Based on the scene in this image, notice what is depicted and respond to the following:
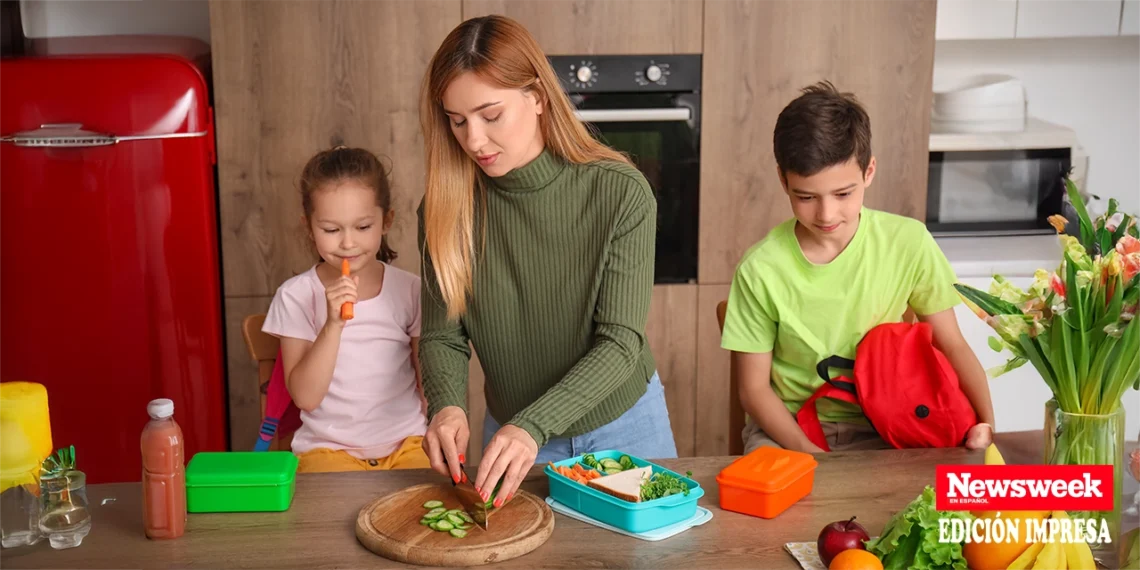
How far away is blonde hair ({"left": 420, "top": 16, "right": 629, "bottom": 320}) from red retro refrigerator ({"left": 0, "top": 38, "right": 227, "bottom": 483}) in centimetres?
114

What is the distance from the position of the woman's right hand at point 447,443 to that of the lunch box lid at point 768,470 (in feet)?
1.19

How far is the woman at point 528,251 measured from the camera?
1654 mm

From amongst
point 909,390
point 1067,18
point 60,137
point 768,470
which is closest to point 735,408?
point 909,390

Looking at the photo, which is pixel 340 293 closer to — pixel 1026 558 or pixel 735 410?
pixel 735 410

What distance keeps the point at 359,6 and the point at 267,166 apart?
467mm

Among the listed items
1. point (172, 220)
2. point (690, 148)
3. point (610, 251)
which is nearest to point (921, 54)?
point (690, 148)

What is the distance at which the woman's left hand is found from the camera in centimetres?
146

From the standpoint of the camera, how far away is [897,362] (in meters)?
1.84

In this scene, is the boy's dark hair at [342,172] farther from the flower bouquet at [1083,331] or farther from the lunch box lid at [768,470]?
the flower bouquet at [1083,331]

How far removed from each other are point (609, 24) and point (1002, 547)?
74.6 inches

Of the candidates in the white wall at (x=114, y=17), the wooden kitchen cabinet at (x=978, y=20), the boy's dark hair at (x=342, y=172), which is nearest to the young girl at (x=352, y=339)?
the boy's dark hair at (x=342, y=172)

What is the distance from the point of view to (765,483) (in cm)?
146

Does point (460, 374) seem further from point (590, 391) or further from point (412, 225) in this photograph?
point (412, 225)

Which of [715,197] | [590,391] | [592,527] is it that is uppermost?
[715,197]
